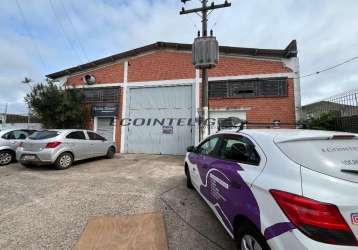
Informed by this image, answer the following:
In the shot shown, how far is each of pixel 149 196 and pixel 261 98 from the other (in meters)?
8.68

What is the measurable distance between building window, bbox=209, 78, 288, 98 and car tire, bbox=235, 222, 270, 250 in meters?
10.1

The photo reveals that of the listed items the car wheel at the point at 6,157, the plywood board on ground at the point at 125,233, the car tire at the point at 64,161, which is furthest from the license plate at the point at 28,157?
the plywood board on ground at the point at 125,233

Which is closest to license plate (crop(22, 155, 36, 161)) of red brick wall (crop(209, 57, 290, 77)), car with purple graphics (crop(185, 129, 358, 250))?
car with purple graphics (crop(185, 129, 358, 250))

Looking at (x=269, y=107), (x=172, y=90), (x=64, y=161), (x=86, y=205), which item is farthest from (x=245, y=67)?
(x=86, y=205)

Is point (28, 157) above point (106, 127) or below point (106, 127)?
below

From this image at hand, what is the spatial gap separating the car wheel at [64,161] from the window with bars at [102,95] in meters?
6.18

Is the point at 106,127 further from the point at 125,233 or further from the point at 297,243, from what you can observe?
the point at 297,243

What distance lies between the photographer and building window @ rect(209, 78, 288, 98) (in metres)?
11.3

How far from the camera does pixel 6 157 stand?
882cm

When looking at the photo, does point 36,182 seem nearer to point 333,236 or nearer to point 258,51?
point 333,236

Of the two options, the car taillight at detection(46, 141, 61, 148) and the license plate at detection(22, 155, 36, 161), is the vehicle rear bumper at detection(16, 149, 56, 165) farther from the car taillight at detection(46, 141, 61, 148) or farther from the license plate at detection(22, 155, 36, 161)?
the car taillight at detection(46, 141, 61, 148)

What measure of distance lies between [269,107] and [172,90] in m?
5.33

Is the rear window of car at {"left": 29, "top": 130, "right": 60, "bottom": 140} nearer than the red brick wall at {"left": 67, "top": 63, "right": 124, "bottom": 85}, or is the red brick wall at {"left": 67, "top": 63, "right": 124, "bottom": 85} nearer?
the rear window of car at {"left": 29, "top": 130, "right": 60, "bottom": 140}

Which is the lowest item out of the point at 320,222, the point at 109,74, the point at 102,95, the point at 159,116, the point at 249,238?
the point at 249,238
